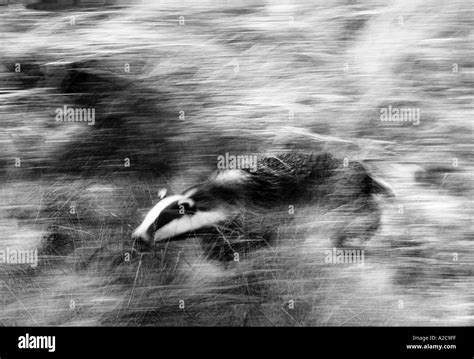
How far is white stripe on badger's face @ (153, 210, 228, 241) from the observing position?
136 inches

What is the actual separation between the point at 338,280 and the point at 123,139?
4.25ft

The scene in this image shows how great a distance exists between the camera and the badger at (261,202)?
3.46 m

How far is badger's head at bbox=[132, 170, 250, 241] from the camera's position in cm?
346

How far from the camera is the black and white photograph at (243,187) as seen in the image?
3.45 m

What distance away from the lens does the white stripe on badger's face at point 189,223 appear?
11.3ft

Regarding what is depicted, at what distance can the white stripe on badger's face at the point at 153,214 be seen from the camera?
3457 millimetres

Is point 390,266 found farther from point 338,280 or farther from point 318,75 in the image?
point 318,75

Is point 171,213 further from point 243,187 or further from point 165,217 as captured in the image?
point 243,187

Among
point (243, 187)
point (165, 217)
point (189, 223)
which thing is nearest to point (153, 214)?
point (165, 217)

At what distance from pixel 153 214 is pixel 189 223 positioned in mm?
187

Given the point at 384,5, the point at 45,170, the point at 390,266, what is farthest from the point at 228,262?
the point at 384,5

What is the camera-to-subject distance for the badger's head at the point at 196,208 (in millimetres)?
3459

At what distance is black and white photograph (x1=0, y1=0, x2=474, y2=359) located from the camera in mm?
3453

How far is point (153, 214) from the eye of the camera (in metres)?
3.46
